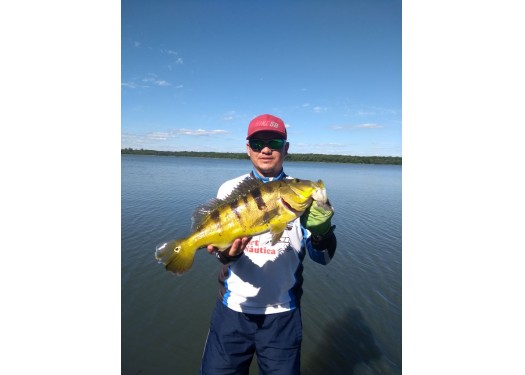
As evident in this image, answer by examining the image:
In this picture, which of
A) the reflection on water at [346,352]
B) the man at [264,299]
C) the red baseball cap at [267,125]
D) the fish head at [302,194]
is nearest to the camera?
the fish head at [302,194]

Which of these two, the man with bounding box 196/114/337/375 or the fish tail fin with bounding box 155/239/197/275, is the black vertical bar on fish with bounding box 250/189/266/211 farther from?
the fish tail fin with bounding box 155/239/197/275

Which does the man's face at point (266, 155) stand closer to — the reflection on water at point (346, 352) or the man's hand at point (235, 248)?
the man's hand at point (235, 248)

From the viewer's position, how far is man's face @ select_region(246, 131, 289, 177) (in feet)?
10.2

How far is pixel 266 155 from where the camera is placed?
3.13 m

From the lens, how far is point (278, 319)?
110 inches

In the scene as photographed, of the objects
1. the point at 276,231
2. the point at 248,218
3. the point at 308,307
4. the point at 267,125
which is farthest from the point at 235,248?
the point at 308,307

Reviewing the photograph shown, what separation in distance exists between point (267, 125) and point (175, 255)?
5.99 feet

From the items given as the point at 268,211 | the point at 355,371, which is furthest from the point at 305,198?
the point at 355,371

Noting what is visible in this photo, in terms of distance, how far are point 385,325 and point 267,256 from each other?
5.42 m

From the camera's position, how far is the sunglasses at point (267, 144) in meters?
3.10

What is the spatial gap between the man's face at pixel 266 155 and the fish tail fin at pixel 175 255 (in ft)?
4.26

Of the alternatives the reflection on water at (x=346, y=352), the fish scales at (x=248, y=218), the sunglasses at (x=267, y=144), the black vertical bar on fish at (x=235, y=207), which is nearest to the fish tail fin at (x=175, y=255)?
the fish scales at (x=248, y=218)

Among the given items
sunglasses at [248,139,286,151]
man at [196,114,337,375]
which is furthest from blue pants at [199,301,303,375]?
sunglasses at [248,139,286,151]

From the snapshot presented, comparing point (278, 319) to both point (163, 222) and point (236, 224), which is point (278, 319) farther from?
point (163, 222)
